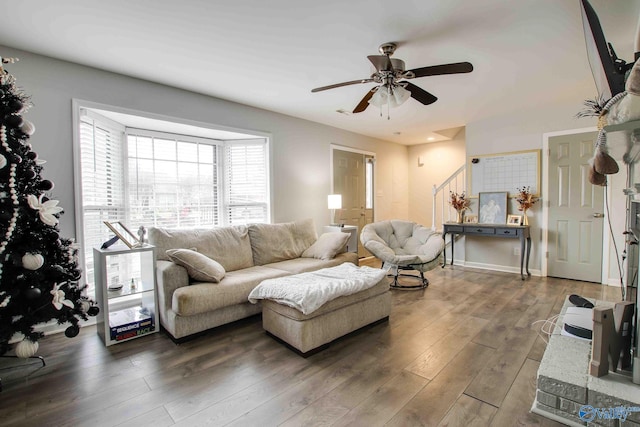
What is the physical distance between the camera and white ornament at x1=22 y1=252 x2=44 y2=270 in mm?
1873

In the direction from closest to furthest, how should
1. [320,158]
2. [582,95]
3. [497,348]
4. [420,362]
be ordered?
[420,362]
[497,348]
[582,95]
[320,158]

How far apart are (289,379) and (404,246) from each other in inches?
115

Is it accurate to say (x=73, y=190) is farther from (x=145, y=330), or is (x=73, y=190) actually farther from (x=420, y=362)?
(x=420, y=362)

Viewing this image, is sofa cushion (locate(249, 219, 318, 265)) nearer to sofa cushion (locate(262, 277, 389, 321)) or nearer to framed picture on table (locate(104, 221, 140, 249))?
sofa cushion (locate(262, 277, 389, 321))

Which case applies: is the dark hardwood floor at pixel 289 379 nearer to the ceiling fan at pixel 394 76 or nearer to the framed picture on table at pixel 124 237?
the framed picture on table at pixel 124 237

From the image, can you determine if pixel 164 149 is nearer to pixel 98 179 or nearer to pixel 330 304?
pixel 98 179

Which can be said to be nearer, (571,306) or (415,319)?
(571,306)

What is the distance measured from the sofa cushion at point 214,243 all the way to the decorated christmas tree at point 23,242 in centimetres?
82

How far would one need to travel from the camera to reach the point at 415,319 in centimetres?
286

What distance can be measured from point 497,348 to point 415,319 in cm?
72

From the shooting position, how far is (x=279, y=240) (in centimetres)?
379

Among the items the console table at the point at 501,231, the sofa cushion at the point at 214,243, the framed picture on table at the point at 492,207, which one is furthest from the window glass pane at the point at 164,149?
the framed picture on table at the point at 492,207

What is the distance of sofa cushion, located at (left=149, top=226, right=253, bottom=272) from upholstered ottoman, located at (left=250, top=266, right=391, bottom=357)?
924 mm

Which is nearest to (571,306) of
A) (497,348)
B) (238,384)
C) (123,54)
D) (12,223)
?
(497,348)
